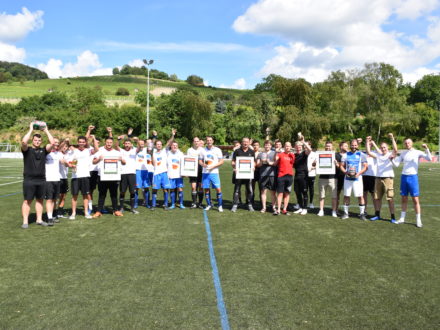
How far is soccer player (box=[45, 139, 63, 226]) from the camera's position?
793cm

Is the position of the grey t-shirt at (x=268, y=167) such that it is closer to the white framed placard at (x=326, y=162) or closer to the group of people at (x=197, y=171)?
the group of people at (x=197, y=171)

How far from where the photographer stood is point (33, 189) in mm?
7523

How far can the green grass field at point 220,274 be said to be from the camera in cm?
390

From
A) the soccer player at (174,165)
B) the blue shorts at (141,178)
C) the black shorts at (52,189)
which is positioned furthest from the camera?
the blue shorts at (141,178)

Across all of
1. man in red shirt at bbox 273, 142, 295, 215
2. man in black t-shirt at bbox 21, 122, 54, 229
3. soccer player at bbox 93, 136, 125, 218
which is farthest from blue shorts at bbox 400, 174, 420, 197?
man in black t-shirt at bbox 21, 122, 54, 229

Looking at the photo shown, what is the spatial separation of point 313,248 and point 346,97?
57928 millimetres

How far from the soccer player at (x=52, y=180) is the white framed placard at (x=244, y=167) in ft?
15.3

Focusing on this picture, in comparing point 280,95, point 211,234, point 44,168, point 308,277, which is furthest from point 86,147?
point 280,95

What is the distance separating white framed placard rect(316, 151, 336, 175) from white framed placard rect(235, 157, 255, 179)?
6.07 ft

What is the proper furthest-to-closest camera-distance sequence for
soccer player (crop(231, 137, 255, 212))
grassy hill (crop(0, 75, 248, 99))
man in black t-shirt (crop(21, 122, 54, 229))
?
grassy hill (crop(0, 75, 248, 99))
soccer player (crop(231, 137, 255, 212))
man in black t-shirt (crop(21, 122, 54, 229))

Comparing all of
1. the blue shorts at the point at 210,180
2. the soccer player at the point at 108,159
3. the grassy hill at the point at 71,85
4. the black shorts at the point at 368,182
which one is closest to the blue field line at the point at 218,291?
the blue shorts at the point at 210,180

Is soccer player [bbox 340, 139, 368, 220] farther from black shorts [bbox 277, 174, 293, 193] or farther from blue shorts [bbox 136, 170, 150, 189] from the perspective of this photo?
blue shorts [bbox 136, 170, 150, 189]

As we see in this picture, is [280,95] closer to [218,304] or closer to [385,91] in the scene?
[385,91]

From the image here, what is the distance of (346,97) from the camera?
59188 millimetres
